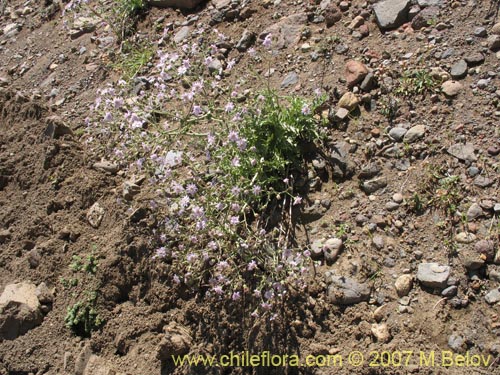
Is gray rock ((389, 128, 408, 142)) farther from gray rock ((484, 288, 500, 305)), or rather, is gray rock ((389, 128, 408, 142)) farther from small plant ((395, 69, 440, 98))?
gray rock ((484, 288, 500, 305))

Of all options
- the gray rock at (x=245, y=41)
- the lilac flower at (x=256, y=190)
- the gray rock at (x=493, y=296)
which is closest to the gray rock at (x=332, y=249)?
the lilac flower at (x=256, y=190)

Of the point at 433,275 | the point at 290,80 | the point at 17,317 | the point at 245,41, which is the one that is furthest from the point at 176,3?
the point at 433,275

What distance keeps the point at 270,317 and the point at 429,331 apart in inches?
39.2

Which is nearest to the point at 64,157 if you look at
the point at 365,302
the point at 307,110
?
the point at 307,110

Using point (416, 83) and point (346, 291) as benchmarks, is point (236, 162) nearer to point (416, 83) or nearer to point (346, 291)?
point (346, 291)

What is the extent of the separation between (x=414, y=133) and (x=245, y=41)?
6.72 feet

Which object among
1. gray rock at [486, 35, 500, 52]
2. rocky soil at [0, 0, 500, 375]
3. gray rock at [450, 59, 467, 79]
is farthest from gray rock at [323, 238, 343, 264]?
gray rock at [486, 35, 500, 52]

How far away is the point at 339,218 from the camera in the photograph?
3.75 metres

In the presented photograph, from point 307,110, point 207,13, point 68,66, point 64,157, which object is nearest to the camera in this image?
point 307,110

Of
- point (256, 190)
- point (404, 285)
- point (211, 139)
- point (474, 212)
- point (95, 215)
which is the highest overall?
point (211, 139)

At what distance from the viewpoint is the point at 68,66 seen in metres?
6.18

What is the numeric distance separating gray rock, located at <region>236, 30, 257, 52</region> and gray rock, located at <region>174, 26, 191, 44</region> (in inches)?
28.2

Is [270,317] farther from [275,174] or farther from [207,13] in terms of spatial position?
[207,13]

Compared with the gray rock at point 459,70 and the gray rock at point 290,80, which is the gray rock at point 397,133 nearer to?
the gray rock at point 459,70
